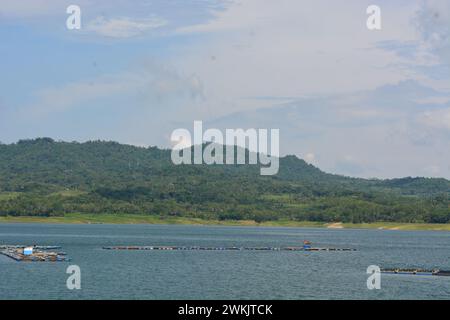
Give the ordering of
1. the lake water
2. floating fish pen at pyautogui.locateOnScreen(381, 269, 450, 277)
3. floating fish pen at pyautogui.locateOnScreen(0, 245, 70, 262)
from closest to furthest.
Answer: the lake water, floating fish pen at pyautogui.locateOnScreen(381, 269, 450, 277), floating fish pen at pyautogui.locateOnScreen(0, 245, 70, 262)

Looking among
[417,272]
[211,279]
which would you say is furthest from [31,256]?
[417,272]

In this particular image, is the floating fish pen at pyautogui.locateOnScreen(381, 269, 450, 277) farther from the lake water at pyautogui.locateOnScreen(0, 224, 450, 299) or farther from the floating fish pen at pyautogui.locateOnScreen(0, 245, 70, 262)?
the floating fish pen at pyautogui.locateOnScreen(0, 245, 70, 262)

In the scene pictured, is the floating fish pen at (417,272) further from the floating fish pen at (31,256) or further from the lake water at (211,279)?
the floating fish pen at (31,256)

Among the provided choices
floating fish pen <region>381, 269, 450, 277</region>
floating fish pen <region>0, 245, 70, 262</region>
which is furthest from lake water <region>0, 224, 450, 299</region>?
floating fish pen <region>381, 269, 450, 277</region>

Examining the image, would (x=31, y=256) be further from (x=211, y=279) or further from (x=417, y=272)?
(x=417, y=272)

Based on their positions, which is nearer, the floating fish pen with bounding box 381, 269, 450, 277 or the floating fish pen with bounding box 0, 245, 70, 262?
the floating fish pen with bounding box 381, 269, 450, 277

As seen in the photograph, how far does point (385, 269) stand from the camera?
155 m

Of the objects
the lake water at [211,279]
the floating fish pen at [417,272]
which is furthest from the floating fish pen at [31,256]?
the floating fish pen at [417,272]

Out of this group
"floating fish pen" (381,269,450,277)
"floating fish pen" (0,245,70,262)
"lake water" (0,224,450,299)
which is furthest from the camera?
"floating fish pen" (0,245,70,262)

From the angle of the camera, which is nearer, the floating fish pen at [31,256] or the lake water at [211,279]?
the lake water at [211,279]

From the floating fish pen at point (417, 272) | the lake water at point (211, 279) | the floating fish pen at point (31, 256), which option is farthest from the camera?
the floating fish pen at point (31, 256)

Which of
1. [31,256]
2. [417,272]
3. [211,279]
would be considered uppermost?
[31,256]
